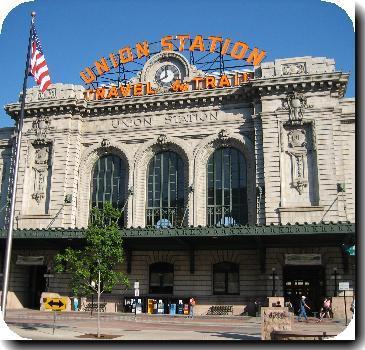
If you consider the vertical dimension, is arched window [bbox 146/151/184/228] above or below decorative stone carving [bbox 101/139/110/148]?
below

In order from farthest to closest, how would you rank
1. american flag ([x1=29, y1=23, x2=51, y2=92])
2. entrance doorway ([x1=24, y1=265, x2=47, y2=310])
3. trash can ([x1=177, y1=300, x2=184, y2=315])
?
entrance doorway ([x1=24, y1=265, x2=47, y2=310]) < trash can ([x1=177, y1=300, x2=184, y2=315]) < american flag ([x1=29, y1=23, x2=51, y2=92])

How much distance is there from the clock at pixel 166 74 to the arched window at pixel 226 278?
18848 millimetres

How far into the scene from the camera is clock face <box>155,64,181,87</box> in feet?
166

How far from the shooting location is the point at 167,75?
50781 millimetres

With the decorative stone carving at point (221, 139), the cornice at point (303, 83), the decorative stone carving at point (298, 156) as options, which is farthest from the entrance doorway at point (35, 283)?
the cornice at point (303, 83)

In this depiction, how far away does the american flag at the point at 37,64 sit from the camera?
2695 centimetres

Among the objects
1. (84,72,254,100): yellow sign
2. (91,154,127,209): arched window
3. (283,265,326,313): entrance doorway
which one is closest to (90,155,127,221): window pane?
(91,154,127,209): arched window

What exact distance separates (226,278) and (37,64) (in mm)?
25044

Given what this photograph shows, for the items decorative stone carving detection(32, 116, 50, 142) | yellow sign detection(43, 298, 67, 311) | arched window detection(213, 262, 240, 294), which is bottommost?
yellow sign detection(43, 298, 67, 311)

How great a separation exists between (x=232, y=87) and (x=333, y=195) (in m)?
13.6

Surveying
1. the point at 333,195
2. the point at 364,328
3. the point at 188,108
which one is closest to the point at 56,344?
the point at 364,328

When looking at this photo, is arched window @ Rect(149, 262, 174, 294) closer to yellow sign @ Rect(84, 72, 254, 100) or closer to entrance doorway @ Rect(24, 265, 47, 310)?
entrance doorway @ Rect(24, 265, 47, 310)

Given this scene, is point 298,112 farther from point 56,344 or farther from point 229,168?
point 56,344

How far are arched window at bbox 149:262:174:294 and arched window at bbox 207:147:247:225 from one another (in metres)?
5.64
